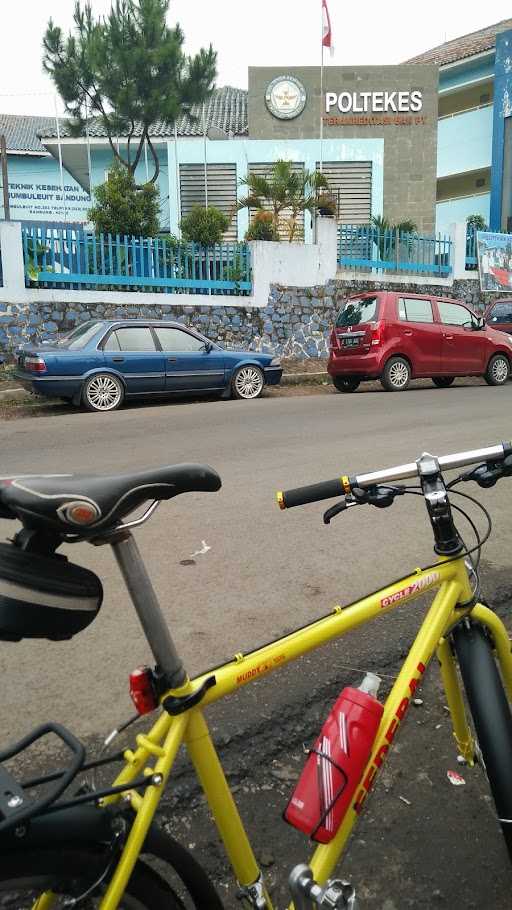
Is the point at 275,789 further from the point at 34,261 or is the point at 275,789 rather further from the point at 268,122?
the point at 268,122

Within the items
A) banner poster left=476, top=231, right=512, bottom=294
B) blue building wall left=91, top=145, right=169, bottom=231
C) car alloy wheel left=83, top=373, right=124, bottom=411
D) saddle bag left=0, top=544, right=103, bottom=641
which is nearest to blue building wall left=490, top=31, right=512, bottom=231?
banner poster left=476, top=231, right=512, bottom=294

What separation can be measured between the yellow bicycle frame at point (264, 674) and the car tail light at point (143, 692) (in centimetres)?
3

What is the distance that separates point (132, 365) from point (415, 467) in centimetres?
997

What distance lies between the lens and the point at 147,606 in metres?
1.39

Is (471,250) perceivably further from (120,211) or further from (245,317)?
(120,211)

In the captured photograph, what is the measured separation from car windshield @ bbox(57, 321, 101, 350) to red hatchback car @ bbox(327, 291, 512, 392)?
14.9 ft

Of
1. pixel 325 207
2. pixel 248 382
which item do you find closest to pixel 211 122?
pixel 325 207

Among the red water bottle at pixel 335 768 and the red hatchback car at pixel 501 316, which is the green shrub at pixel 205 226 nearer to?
the red hatchback car at pixel 501 316

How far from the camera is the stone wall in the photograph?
14.5 metres

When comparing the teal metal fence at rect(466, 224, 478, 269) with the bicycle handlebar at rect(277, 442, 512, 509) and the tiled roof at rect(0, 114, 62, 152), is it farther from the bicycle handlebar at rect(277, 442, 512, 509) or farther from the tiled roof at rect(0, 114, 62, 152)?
the bicycle handlebar at rect(277, 442, 512, 509)

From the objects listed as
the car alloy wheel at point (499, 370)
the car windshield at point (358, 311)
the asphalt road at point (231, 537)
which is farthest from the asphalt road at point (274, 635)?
the car alloy wheel at point (499, 370)

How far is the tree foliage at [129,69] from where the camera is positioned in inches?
979

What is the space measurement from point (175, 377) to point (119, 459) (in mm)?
4918

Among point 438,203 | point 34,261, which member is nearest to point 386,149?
point 438,203
